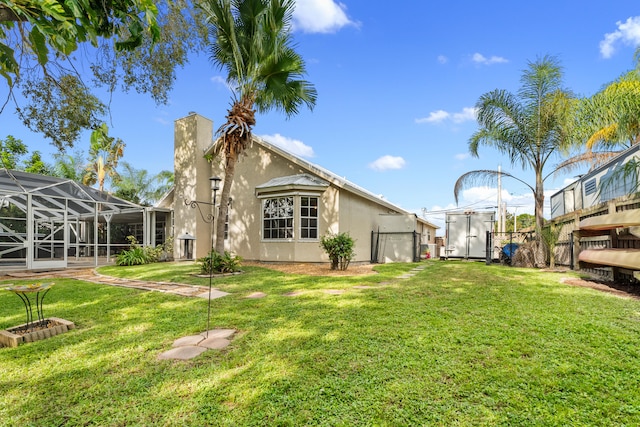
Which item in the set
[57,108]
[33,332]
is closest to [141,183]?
[57,108]

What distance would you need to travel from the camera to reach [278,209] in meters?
13.1

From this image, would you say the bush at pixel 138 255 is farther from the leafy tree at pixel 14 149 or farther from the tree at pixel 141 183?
the tree at pixel 141 183

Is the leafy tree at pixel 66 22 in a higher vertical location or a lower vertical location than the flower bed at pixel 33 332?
higher

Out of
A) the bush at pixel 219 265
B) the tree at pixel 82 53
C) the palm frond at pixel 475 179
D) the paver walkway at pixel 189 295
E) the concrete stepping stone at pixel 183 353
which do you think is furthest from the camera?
the palm frond at pixel 475 179

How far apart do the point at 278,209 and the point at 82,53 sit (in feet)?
29.4

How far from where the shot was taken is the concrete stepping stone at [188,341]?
156 inches

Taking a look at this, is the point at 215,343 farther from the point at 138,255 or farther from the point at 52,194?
the point at 52,194

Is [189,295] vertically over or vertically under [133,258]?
under

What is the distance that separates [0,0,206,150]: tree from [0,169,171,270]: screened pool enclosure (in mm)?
6232

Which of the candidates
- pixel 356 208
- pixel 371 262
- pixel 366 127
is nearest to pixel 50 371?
pixel 356 208

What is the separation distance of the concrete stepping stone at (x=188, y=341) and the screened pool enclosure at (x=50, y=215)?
987 centimetres

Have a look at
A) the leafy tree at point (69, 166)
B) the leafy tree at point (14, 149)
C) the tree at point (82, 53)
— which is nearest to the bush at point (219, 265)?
the tree at point (82, 53)

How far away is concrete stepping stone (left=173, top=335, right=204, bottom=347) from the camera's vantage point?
397 cm

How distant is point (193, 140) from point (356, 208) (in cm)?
856
